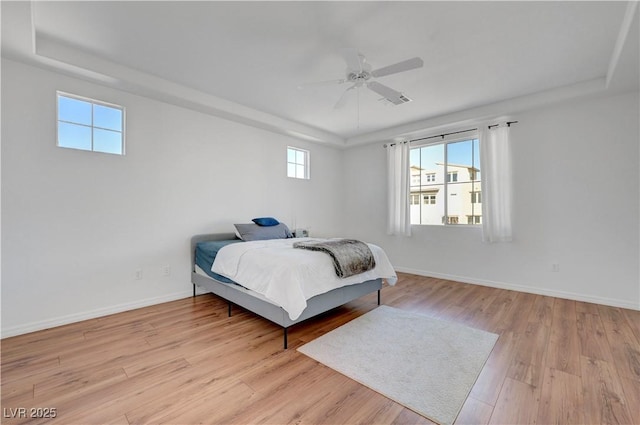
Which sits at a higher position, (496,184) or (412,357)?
(496,184)

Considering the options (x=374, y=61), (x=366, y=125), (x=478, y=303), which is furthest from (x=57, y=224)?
(x=478, y=303)

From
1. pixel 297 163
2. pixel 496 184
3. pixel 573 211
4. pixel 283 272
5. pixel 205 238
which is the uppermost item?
pixel 297 163

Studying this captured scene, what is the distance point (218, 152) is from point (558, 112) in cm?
487

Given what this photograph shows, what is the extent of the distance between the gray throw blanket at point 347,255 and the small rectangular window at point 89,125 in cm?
251

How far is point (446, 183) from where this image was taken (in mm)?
4840

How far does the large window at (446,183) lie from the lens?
4535mm

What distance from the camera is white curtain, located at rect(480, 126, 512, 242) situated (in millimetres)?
4070

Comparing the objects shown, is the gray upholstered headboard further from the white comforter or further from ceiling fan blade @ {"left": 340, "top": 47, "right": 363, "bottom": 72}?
ceiling fan blade @ {"left": 340, "top": 47, "right": 363, "bottom": 72}

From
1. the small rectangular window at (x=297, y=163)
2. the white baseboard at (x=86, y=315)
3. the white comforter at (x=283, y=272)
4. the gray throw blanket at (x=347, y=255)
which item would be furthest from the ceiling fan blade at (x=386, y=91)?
the white baseboard at (x=86, y=315)

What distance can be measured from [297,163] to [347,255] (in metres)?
3.04

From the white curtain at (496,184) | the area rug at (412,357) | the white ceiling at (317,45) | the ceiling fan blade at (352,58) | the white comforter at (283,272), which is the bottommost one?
the area rug at (412,357)

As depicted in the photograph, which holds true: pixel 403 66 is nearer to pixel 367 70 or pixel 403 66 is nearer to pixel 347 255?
pixel 367 70

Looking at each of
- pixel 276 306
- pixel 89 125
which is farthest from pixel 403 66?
pixel 89 125

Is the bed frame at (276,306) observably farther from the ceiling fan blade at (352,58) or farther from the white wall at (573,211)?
the white wall at (573,211)
